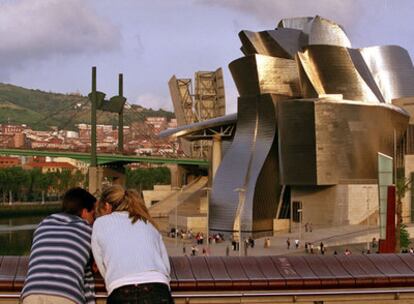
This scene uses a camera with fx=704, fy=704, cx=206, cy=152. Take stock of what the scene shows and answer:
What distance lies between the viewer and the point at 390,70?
5300 centimetres

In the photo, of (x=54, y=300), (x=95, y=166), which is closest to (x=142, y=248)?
(x=54, y=300)

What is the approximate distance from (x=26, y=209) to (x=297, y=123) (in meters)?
56.4

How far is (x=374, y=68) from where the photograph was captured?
5303 centimetres

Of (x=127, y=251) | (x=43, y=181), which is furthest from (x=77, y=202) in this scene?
(x=43, y=181)

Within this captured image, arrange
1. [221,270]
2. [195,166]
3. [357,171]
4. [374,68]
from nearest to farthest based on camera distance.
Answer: [221,270], [357,171], [374,68], [195,166]

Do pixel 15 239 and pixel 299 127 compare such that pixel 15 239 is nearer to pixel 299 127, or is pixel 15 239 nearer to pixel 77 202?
pixel 299 127

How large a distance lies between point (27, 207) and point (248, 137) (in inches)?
2112

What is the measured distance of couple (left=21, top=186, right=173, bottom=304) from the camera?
13.6 ft

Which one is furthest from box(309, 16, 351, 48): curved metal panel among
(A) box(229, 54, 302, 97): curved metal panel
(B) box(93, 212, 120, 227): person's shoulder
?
(B) box(93, 212, 120, 227): person's shoulder

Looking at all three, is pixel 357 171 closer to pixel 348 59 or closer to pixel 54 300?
pixel 348 59

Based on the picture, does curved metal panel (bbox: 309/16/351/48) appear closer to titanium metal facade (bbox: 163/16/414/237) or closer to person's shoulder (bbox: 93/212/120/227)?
titanium metal facade (bbox: 163/16/414/237)

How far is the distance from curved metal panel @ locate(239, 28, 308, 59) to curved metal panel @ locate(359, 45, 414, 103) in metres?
7.12

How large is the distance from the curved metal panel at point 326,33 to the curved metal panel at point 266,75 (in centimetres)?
238

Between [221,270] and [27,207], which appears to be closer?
[221,270]
